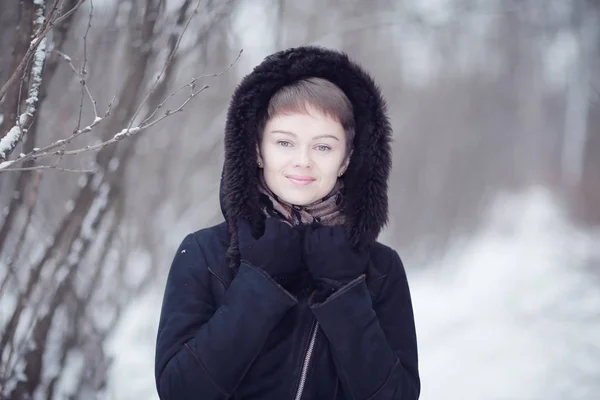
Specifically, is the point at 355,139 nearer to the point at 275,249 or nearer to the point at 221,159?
the point at 275,249

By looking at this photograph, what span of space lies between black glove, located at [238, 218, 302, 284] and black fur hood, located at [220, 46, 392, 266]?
74 millimetres

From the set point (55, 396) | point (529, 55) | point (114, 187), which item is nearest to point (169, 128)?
point (114, 187)

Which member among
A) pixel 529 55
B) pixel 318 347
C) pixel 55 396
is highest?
pixel 529 55

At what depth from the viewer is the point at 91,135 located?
10.8 ft

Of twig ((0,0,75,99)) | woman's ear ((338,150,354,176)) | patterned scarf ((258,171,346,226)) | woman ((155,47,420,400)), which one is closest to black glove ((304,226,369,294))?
woman ((155,47,420,400))

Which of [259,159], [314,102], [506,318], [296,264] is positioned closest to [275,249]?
[296,264]

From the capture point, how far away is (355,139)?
5.10ft

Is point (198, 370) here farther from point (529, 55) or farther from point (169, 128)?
point (529, 55)

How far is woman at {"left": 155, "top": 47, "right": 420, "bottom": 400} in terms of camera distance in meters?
1.32

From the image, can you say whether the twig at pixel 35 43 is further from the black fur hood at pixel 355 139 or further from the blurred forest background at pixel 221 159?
the black fur hood at pixel 355 139

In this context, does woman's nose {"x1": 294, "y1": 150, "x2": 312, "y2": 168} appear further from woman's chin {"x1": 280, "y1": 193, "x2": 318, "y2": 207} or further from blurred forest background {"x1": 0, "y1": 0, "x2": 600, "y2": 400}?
blurred forest background {"x1": 0, "y1": 0, "x2": 600, "y2": 400}

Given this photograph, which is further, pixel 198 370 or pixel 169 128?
pixel 169 128

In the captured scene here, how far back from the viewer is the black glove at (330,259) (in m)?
1.38

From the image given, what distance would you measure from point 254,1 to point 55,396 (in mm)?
2506
